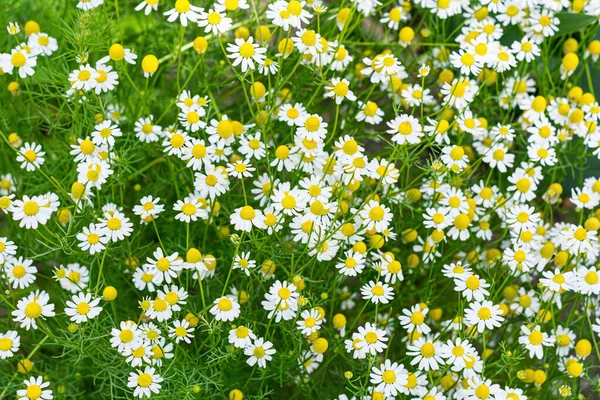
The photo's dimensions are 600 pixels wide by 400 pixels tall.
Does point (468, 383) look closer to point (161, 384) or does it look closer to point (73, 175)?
point (161, 384)

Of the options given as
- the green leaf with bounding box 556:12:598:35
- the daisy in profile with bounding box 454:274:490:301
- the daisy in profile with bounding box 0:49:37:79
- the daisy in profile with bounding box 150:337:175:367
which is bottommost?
the daisy in profile with bounding box 150:337:175:367

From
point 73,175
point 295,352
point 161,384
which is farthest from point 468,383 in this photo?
point 73,175

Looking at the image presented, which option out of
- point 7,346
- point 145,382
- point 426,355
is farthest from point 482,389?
point 7,346

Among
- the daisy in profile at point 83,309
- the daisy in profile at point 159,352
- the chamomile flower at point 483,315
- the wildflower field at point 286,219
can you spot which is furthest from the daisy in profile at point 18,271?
the chamomile flower at point 483,315

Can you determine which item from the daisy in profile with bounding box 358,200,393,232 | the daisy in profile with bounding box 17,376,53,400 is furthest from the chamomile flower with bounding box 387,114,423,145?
the daisy in profile with bounding box 17,376,53,400

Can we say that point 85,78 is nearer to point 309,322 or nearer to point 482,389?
point 309,322

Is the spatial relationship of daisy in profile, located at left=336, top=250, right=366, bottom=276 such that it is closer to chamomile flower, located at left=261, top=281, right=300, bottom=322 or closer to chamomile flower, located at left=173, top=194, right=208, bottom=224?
chamomile flower, located at left=261, top=281, right=300, bottom=322

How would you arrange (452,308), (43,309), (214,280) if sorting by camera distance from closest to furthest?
(43,309) < (214,280) < (452,308)
